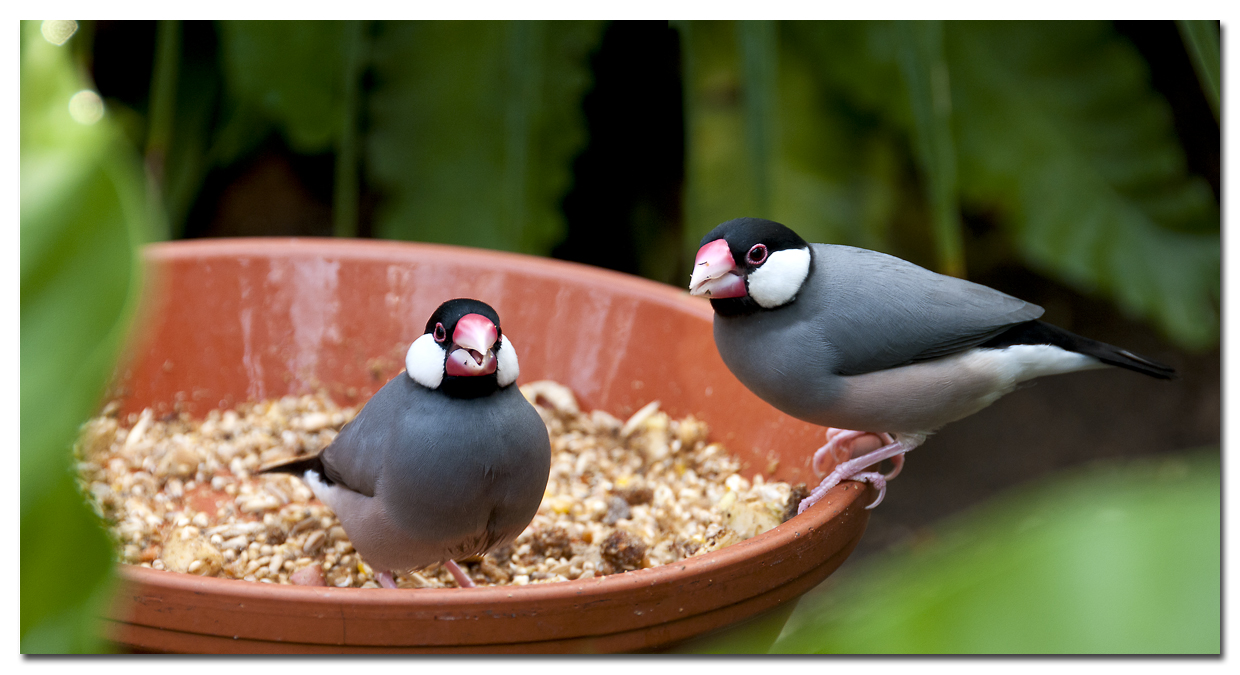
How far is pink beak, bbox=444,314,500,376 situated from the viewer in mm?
873

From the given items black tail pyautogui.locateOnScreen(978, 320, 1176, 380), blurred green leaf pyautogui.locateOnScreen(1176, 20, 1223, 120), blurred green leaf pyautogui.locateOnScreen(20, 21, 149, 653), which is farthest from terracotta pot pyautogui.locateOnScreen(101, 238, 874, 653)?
blurred green leaf pyautogui.locateOnScreen(20, 21, 149, 653)

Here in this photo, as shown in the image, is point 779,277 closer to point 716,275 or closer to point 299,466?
point 716,275

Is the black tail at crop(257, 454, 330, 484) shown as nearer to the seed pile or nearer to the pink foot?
the seed pile

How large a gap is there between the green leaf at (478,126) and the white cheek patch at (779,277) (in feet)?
A: 2.35

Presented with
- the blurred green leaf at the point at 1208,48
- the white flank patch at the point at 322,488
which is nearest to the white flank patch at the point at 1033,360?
the blurred green leaf at the point at 1208,48

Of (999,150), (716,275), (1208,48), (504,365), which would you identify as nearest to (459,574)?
(504,365)

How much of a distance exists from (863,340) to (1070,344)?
260 mm

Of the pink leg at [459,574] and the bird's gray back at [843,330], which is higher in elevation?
the bird's gray back at [843,330]

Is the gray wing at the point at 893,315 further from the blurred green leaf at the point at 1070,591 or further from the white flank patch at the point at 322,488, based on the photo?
the blurred green leaf at the point at 1070,591

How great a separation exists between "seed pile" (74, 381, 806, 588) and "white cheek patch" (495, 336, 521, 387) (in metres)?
0.22

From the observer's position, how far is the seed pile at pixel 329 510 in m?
1.06

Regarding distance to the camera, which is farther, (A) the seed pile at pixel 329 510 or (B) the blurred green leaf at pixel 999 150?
(B) the blurred green leaf at pixel 999 150

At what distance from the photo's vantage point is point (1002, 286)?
226 centimetres
